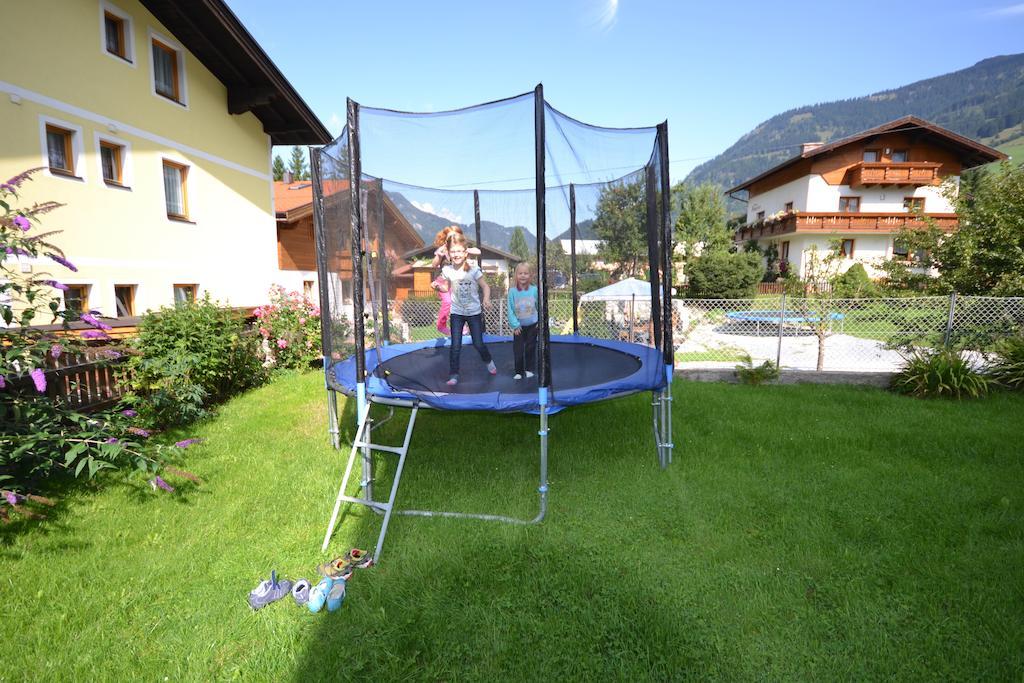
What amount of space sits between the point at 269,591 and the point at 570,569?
4.14 ft

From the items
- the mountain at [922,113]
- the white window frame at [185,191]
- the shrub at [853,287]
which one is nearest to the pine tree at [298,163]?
the white window frame at [185,191]

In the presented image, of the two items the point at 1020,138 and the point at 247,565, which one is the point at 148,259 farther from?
the point at 1020,138

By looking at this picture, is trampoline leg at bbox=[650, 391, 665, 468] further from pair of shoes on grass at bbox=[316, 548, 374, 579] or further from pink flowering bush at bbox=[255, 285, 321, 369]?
pink flowering bush at bbox=[255, 285, 321, 369]

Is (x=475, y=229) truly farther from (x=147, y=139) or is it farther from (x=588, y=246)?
(x=147, y=139)

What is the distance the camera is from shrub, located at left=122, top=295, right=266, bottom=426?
12.9 feet

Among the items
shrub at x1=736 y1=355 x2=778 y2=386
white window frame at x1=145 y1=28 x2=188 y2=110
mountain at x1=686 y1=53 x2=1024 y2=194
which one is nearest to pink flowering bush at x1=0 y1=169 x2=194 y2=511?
white window frame at x1=145 y1=28 x2=188 y2=110

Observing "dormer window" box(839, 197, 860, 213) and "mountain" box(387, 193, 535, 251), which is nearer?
"mountain" box(387, 193, 535, 251)

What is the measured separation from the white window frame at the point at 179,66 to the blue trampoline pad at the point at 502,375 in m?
4.81

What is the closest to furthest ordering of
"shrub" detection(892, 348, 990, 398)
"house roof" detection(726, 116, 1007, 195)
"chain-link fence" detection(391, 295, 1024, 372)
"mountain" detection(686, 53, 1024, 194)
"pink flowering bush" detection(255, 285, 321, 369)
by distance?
"chain-link fence" detection(391, 295, 1024, 372) → "shrub" detection(892, 348, 990, 398) → "pink flowering bush" detection(255, 285, 321, 369) → "house roof" detection(726, 116, 1007, 195) → "mountain" detection(686, 53, 1024, 194)

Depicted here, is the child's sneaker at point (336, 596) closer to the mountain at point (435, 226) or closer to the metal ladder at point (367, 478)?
the metal ladder at point (367, 478)

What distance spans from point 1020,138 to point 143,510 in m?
140

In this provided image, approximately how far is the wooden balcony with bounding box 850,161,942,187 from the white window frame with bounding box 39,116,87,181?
21.9m

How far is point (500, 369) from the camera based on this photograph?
13.2ft

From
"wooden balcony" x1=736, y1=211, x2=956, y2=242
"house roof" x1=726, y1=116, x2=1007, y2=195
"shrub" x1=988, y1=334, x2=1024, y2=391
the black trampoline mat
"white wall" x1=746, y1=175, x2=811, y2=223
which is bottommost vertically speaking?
"shrub" x1=988, y1=334, x2=1024, y2=391
